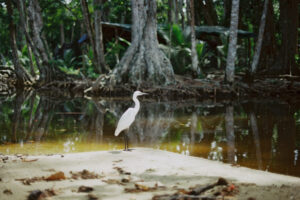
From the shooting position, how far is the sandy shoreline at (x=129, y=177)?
3898 mm

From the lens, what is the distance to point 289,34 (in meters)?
18.0

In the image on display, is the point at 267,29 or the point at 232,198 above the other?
the point at 267,29

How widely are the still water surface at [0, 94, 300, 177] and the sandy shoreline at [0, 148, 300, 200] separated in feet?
3.84

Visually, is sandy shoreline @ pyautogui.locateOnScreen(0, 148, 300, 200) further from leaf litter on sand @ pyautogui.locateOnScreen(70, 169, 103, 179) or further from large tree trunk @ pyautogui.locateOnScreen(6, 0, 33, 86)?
large tree trunk @ pyautogui.locateOnScreen(6, 0, 33, 86)

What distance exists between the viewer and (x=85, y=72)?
21344 millimetres

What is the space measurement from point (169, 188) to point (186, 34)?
18.9 m

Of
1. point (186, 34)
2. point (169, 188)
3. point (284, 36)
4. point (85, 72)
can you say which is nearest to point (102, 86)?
point (85, 72)

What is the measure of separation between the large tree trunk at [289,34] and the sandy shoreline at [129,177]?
13.8 meters

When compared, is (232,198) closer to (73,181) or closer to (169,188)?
(169,188)

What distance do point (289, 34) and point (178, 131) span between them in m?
11.5

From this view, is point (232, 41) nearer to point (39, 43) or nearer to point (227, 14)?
point (39, 43)

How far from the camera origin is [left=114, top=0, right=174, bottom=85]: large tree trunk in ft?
55.0

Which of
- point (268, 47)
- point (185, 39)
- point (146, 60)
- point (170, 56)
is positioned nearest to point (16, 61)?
point (146, 60)

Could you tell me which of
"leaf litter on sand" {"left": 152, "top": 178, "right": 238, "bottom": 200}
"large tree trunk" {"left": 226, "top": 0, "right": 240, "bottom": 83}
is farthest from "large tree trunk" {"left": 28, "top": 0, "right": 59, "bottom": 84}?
"leaf litter on sand" {"left": 152, "top": 178, "right": 238, "bottom": 200}
